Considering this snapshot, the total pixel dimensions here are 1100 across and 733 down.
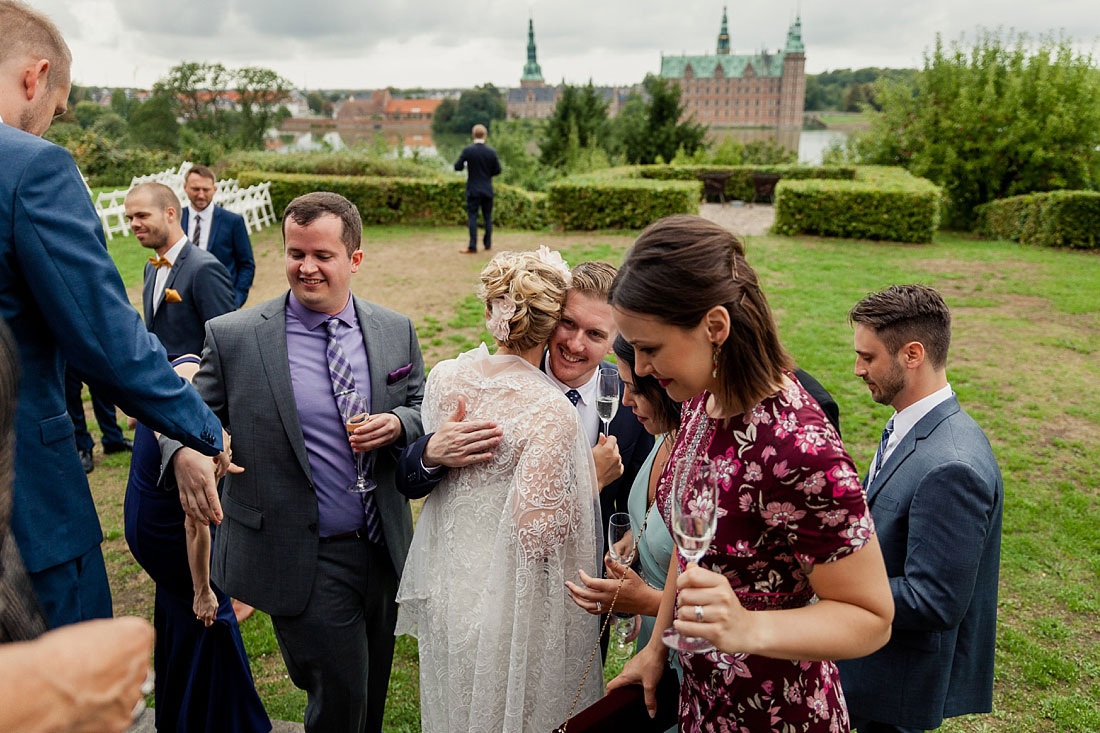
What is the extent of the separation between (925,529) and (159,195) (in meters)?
5.53

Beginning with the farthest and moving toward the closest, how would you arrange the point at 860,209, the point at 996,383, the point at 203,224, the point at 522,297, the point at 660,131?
1. the point at 660,131
2. the point at 860,209
3. the point at 996,383
4. the point at 203,224
5. the point at 522,297

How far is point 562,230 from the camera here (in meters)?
18.3

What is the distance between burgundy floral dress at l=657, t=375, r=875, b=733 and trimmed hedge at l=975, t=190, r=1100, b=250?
18.6 m

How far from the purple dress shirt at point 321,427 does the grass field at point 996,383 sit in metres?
1.40

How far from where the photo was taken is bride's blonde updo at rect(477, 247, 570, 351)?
8.23ft

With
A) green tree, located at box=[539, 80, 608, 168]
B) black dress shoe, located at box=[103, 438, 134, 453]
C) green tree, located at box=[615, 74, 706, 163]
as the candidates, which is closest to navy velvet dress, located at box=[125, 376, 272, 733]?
black dress shoe, located at box=[103, 438, 134, 453]

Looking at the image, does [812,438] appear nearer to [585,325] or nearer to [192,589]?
[585,325]

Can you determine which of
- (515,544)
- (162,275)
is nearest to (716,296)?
(515,544)

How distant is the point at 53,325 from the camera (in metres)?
1.99

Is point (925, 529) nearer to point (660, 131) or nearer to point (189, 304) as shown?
point (189, 304)

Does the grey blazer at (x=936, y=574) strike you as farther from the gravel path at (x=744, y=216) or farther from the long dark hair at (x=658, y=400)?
the gravel path at (x=744, y=216)

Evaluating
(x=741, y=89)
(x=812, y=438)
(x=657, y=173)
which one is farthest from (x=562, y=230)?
(x=741, y=89)

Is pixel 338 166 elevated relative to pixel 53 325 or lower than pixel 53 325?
elevated

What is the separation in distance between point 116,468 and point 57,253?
17.7ft
